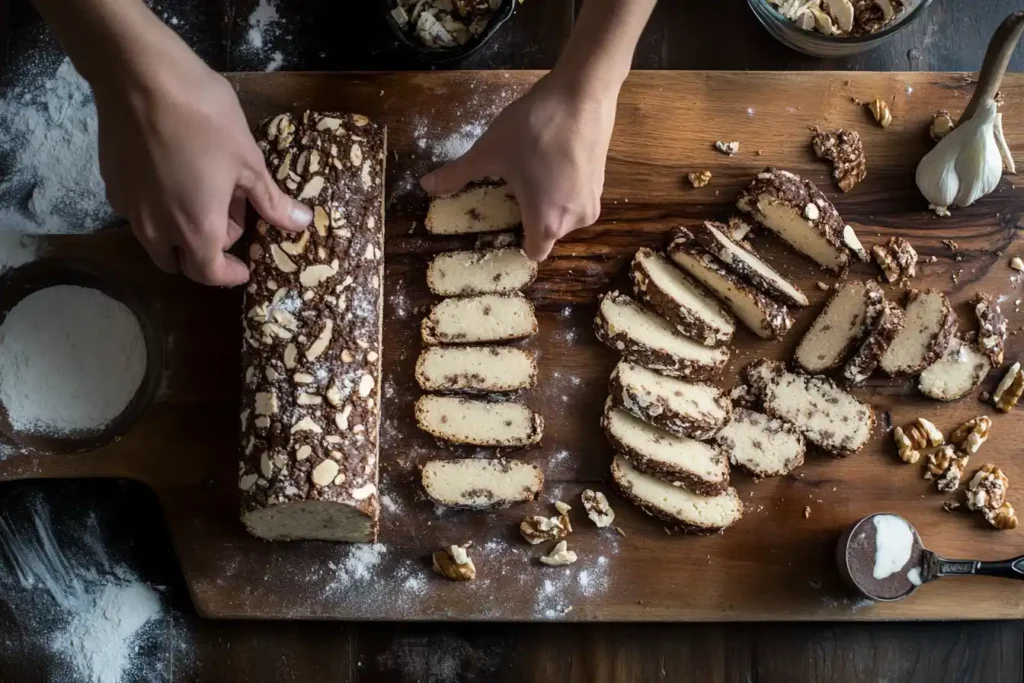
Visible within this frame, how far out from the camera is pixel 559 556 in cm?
226

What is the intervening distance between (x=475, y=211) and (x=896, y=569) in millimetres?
1433

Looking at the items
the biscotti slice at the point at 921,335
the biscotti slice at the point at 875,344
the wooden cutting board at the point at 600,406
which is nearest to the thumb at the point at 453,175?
the wooden cutting board at the point at 600,406

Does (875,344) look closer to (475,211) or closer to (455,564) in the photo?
(475,211)

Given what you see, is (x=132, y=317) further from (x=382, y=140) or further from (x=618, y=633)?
(x=618, y=633)

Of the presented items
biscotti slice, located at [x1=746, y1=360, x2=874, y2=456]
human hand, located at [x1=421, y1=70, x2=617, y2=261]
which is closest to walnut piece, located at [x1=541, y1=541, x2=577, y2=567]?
biscotti slice, located at [x1=746, y1=360, x2=874, y2=456]

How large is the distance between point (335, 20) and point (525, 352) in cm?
111

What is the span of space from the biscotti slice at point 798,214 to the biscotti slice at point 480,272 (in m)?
0.62

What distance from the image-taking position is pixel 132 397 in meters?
2.30

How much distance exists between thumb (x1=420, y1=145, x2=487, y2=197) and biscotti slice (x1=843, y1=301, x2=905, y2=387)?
1.11 meters

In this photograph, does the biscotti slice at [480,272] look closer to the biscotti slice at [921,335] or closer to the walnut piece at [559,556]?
the walnut piece at [559,556]

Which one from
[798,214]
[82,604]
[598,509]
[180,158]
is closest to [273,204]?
[180,158]

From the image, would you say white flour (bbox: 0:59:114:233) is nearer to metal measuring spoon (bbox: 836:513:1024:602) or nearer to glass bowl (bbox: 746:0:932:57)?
glass bowl (bbox: 746:0:932:57)

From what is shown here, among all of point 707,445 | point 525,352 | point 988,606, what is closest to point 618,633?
point 707,445

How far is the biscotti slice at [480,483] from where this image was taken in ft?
7.47
